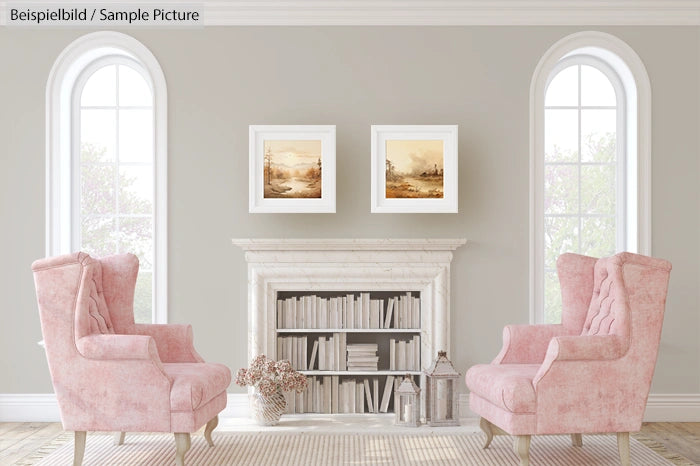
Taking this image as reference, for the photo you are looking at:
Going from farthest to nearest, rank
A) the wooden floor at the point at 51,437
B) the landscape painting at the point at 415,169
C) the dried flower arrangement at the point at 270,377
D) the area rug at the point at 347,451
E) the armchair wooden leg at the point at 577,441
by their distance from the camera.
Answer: the landscape painting at the point at 415,169, the dried flower arrangement at the point at 270,377, the armchair wooden leg at the point at 577,441, the wooden floor at the point at 51,437, the area rug at the point at 347,451

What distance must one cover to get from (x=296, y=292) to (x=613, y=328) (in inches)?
95.6

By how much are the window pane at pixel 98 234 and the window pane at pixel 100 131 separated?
480 millimetres

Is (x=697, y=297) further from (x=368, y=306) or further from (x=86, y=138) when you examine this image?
(x=86, y=138)

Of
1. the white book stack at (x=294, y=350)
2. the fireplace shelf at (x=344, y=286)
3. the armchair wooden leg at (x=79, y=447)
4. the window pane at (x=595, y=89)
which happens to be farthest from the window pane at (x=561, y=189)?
the armchair wooden leg at (x=79, y=447)

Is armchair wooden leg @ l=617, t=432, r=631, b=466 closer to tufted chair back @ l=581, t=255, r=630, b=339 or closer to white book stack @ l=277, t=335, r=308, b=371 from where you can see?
tufted chair back @ l=581, t=255, r=630, b=339

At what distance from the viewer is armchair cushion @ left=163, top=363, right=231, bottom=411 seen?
13.4 ft

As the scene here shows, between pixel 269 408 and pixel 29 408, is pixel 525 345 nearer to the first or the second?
pixel 269 408

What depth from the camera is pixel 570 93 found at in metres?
6.04

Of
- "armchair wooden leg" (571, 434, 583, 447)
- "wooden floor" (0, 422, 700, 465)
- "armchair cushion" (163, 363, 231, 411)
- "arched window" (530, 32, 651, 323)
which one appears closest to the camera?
"armchair cushion" (163, 363, 231, 411)

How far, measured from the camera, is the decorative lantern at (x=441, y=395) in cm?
535

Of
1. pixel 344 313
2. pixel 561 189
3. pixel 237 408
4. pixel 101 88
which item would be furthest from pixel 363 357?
pixel 101 88

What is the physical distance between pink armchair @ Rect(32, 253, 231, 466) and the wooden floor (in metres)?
0.74

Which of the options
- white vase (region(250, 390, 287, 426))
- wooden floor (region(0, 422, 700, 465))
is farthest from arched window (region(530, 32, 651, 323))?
white vase (region(250, 390, 287, 426))

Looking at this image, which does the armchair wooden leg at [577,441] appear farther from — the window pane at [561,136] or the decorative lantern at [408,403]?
the window pane at [561,136]
